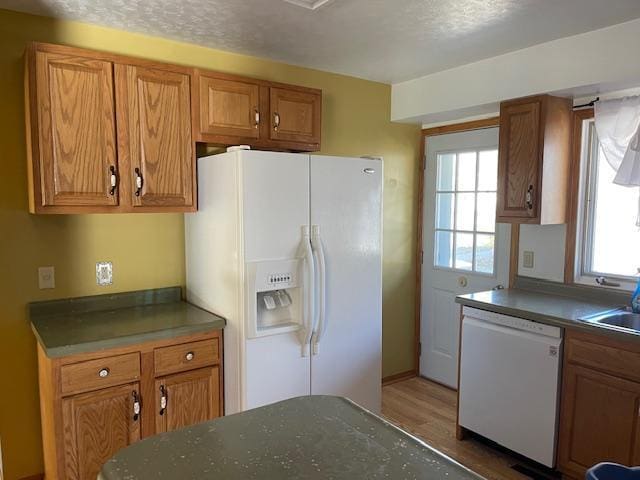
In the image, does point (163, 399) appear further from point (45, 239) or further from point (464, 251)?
point (464, 251)

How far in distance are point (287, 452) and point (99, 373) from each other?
138 centimetres

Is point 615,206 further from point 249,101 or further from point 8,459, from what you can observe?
point 8,459

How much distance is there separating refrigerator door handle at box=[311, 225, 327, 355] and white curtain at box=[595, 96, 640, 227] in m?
1.69

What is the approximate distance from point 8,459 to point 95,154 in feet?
5.26

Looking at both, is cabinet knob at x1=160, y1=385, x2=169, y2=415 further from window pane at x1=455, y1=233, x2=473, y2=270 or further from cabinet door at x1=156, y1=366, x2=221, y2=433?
window pane at x1=455, y1=233, x2=473, y2=270

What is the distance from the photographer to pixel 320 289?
2.53 meters

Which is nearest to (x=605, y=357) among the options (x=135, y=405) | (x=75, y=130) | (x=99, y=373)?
(x=135, y=405)

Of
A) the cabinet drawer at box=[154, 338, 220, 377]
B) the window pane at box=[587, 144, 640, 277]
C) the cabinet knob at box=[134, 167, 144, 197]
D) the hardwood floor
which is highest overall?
the cabinet knob at box=[134, 167, 144, 197]

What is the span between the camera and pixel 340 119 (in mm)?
3410

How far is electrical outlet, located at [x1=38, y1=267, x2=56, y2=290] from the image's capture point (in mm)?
2398

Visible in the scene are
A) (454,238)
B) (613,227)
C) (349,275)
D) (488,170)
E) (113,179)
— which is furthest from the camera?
(454,238)

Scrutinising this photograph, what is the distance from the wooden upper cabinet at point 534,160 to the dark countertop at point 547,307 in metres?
0.47

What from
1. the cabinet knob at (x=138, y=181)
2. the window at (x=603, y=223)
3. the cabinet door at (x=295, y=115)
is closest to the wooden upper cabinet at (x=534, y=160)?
the window at (x=603, y=223)

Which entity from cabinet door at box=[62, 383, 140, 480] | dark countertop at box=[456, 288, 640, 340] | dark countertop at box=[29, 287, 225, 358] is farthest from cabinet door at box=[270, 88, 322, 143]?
cabinet door at box=[62, 383, 140, 480]
